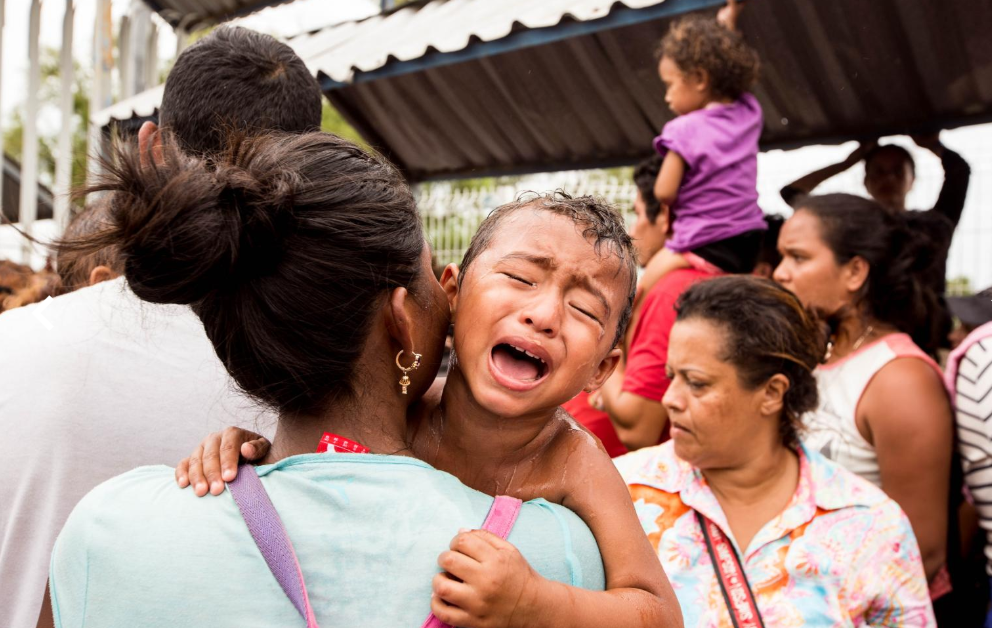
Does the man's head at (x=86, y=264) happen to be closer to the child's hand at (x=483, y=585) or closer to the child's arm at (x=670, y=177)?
the child's hand at (x=483, y=585)

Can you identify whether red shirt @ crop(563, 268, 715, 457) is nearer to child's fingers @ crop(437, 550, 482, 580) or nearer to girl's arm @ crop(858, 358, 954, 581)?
girl's arm @ crop(858, 358, 954, 581)

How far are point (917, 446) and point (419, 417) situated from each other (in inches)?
81.8

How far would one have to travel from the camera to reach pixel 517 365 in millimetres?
1711

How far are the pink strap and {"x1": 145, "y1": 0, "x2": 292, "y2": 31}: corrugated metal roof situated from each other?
6.83 metres

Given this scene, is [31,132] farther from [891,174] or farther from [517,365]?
[517,365]

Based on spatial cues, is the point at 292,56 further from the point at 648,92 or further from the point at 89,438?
the point at 648,92

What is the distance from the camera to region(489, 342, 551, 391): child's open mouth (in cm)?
166

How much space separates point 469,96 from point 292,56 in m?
3.31

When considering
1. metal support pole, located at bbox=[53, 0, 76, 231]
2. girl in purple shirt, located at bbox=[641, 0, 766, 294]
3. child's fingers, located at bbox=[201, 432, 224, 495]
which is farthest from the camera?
metal support pole, located at bbox=[53, 0, 76, 231]

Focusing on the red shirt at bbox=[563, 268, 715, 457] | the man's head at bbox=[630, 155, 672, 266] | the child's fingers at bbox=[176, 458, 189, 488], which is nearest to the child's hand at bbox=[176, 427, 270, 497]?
the child's fingers at bbox=[176, 458, 189, 488]

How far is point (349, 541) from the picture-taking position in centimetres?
134

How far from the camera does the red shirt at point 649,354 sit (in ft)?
11.8

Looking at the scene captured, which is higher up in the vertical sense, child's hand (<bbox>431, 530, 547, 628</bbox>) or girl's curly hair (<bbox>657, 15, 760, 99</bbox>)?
girl's curly hair (<bbox>657, 15, 760, 99</bbox>)

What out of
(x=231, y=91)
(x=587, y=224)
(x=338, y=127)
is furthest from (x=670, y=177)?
(x=338, y=127)
